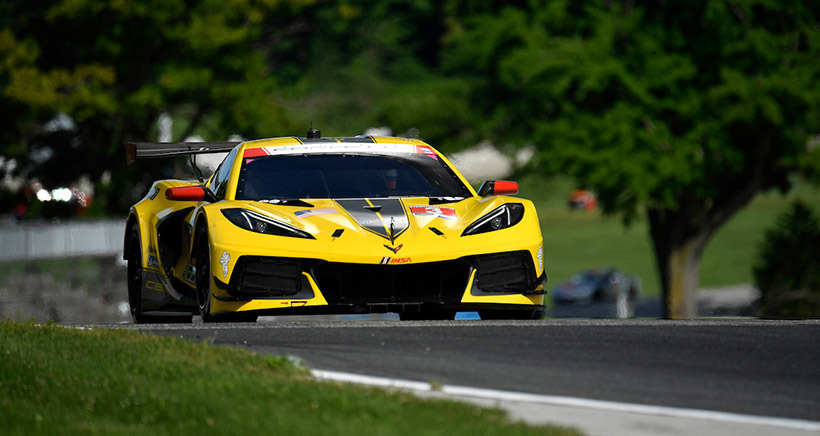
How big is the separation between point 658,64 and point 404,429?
21.7 m

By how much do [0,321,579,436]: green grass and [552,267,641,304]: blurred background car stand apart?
37381 millimetres

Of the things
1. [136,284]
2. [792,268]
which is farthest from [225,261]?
[792,268]

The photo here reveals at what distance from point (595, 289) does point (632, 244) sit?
18.8 metres

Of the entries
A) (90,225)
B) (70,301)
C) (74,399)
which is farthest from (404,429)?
(90,225)

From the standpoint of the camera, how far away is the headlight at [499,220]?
9883mm

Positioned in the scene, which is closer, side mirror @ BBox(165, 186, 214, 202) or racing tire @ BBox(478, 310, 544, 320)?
side mirror @ BBox(165, 186, 214, 202)

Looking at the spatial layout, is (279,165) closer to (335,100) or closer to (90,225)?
(90,225)

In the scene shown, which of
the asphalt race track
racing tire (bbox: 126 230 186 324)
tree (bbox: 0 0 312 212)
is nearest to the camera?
the asphalt race track

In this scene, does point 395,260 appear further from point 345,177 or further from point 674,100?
point 674,100

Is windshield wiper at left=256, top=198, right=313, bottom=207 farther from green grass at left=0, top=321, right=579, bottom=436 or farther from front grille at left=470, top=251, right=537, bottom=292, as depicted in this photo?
green grass at left=0, top=321, right=579, bottom=436

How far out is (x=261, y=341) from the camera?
28.9 feet

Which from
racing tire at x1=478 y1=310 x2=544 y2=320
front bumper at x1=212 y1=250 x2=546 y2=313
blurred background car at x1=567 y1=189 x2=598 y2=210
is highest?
blurred background car at x1=567 y1=189 x2=598 y2=210

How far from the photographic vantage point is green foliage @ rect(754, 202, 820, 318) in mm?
25016

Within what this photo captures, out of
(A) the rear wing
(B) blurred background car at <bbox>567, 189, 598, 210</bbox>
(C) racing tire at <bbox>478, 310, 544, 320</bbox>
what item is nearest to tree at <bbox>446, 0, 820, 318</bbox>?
(A) the rear wing
